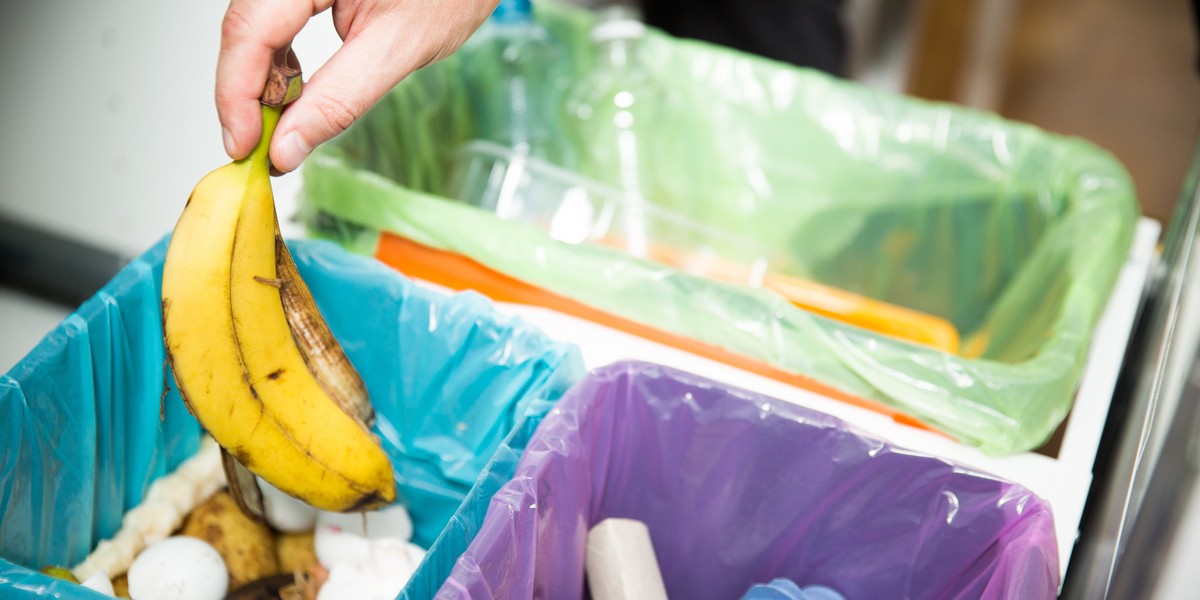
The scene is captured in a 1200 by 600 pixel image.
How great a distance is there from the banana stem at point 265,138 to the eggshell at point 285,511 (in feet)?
0.88

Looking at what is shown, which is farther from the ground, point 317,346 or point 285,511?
point 317,346

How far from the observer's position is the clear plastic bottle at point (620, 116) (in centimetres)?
119

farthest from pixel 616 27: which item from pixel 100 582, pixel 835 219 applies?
pixel 100 582

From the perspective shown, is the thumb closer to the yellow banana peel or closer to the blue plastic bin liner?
the yellow banana peel

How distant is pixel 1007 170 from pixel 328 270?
2.59ft

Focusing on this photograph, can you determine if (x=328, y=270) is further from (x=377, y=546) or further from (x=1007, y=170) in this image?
(x=1007, y=170)

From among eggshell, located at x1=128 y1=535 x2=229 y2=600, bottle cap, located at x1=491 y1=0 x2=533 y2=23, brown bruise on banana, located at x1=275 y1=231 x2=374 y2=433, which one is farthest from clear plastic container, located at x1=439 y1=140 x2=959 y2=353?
eggshell, located at x1=128 y1=535 x2=229 y2=600

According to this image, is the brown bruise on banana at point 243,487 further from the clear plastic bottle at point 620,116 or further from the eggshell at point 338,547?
the clear plastic bottle at point 620,116

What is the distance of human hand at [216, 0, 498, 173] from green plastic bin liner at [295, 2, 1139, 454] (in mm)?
203

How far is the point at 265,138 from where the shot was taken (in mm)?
576

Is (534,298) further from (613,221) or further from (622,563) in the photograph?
(613,221)

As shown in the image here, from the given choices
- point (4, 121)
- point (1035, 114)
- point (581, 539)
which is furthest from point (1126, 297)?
point (1035, 114)

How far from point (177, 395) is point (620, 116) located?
0.69m

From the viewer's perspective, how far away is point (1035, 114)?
2.36 metres
